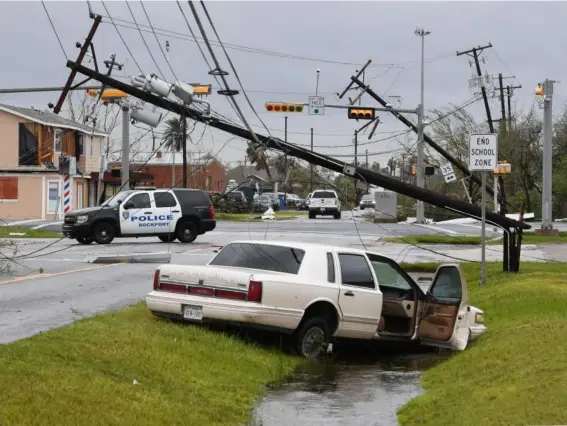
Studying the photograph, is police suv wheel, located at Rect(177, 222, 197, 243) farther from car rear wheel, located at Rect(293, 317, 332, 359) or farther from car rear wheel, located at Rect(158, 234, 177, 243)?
car rear wheel, located at Rect(293, 317, 332, 359)

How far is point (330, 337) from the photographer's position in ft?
37.6

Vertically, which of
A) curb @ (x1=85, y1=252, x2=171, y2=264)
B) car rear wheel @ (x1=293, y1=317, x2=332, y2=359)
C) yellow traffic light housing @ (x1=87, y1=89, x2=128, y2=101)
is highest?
yellow traffic light housing @ (x1=87, y1=89, x2=128, y2=101)

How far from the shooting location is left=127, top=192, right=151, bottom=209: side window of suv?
31078 mm

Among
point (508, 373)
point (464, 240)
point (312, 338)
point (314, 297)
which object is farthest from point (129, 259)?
point (508, 373)

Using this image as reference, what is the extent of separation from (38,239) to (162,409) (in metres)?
27.9

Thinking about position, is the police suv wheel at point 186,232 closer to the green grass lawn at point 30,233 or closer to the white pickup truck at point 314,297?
the green grass lawn at point 30,233

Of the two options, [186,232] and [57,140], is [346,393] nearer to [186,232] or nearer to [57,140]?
[186,232]

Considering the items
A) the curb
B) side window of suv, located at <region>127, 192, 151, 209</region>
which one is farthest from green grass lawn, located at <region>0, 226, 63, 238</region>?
the curb

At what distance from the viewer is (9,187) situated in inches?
2197

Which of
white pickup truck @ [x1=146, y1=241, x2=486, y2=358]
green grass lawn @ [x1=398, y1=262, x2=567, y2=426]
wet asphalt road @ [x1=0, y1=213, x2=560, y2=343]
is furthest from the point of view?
wet asphalt road @ [x1=0, y1=213, x2=560, y2=343]

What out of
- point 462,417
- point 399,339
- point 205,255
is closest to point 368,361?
point 399,339

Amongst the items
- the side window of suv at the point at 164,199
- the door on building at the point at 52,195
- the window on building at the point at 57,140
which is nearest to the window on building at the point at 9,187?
the door on building at the point at 52,195

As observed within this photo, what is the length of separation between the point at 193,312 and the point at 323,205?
4903 cm

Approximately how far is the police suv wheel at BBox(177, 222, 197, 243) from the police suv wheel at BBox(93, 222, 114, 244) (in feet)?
7.70
